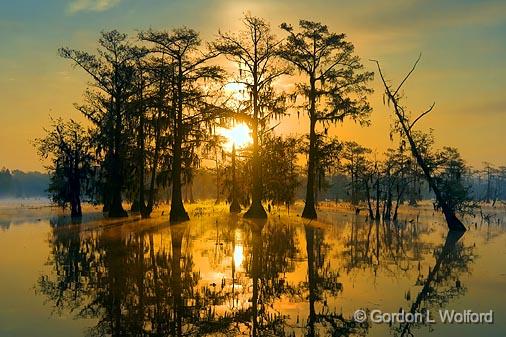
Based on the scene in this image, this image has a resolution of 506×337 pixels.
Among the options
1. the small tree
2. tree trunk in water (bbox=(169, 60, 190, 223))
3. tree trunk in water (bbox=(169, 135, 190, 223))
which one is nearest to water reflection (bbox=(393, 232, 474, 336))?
tree trunk in water (bbox=(169, 135, 190, 223))

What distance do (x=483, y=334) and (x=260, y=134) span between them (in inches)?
1348

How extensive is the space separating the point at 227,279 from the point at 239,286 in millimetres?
985

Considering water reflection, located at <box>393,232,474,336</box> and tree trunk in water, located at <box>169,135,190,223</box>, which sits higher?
tree trunk in water, located at <box>169,135,190,223</box>

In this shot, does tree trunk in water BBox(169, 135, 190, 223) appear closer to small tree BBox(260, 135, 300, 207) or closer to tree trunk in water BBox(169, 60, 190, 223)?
tree trunk in water BBox(169, 60, 190, 223)

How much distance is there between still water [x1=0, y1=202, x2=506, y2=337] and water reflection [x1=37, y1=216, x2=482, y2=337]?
4 centimetres

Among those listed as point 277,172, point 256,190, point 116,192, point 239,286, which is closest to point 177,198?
point 256,190

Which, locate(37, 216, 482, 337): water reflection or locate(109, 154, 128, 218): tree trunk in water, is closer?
locate(37, 216, 482, 337): water reflection

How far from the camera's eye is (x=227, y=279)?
44.7 ft

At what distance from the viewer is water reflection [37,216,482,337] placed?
30.8 feet

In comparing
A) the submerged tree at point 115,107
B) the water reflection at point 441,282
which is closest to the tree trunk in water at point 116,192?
the submerged tree at point 115,107

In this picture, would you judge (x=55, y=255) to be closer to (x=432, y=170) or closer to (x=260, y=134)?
(x=260, y=134)

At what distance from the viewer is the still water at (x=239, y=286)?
9312 mm

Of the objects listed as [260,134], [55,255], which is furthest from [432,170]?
[55,255]

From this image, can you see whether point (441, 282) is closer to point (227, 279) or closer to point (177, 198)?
point (227, 279)
